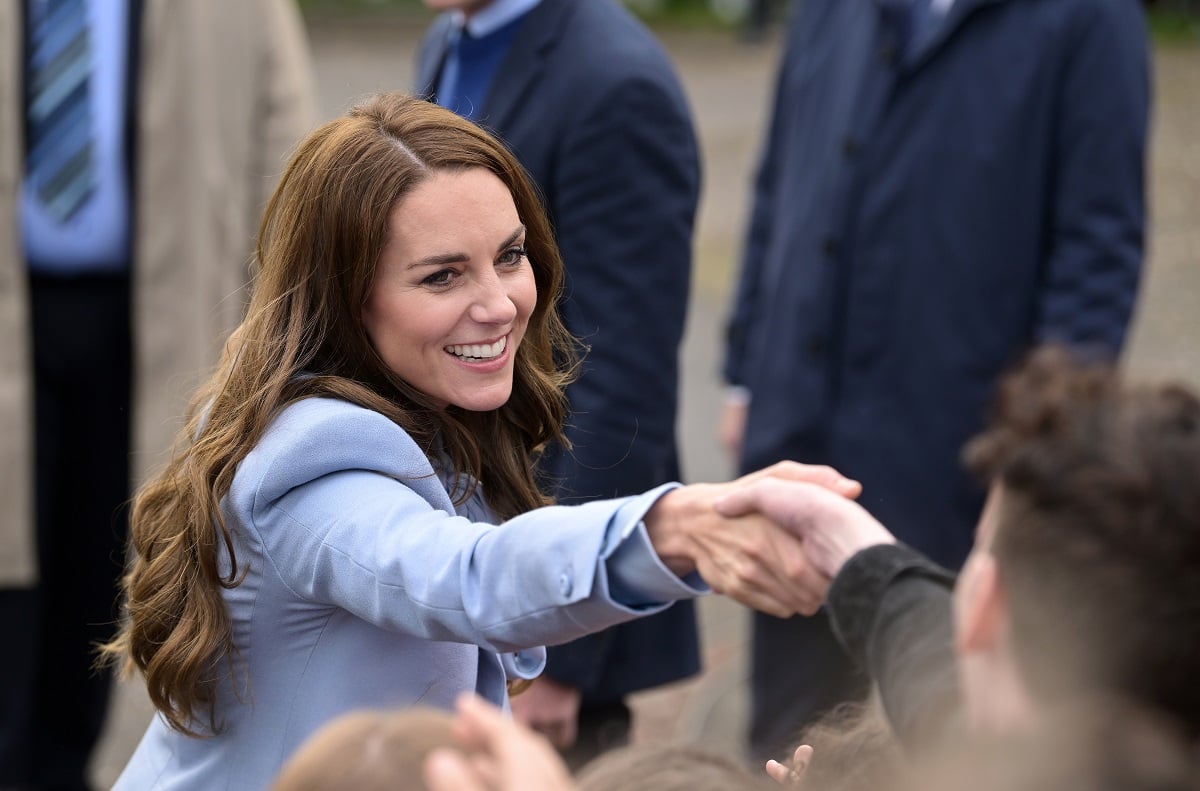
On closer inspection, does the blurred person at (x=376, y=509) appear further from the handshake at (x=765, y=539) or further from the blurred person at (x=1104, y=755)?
the blurred person at (x=1104, y=755)

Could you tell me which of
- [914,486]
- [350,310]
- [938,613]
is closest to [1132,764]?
[938,613]

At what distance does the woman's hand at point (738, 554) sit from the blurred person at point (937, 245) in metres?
1.68

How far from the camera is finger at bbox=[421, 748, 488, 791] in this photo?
1.30m

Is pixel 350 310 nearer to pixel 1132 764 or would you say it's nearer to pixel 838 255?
pixel 1132 764

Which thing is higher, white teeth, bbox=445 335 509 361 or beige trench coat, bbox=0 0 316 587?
white teeth, bbox=445 335 509 361

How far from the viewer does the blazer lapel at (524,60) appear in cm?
304

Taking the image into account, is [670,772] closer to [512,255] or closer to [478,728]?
[478,728]

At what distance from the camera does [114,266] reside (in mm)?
3887

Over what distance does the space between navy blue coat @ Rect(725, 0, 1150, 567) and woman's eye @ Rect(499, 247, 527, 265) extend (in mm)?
1500

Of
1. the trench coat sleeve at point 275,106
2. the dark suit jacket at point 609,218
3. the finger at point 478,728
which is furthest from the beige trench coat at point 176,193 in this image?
the finger at point 478,728

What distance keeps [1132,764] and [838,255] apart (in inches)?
98.4

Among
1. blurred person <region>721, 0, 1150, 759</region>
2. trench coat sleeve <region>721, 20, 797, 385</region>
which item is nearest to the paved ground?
blurred person <region>721, 0, 1150, 759</region>

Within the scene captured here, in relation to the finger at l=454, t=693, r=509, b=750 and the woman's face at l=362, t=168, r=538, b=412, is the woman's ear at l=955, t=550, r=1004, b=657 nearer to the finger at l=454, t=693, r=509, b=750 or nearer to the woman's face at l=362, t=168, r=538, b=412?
the finger at l=454, t=693, r=509, b=750

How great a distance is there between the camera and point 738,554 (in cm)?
182
